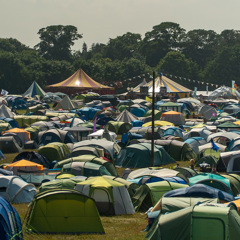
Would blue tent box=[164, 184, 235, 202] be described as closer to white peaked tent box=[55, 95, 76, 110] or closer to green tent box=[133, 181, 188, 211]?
green tent box=[133, 181, 188, 211]

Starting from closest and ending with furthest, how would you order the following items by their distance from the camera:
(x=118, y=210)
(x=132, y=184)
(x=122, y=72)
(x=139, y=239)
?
(x=139, y=239)
(x=118, y=210)
(x=132, y=184)
(x=122, y=72)

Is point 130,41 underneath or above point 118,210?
above

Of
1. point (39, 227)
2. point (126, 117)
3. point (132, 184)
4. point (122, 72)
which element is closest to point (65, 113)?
point (126, 117)

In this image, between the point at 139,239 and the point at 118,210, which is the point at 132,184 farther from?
the point at 139,239

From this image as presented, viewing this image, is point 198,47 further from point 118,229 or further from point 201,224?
point 201,224

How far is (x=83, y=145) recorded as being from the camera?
111 ft

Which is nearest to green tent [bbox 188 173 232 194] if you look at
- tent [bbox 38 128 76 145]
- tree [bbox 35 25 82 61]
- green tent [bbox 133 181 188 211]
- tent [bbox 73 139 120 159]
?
green tent [bbox 133 181 188 211]

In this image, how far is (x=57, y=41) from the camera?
504 ft

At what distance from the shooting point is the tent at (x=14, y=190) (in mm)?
22375

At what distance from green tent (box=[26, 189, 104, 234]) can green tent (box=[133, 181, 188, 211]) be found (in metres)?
4.61

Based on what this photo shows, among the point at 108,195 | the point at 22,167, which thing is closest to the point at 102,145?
the point at 22,167

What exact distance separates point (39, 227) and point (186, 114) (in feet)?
170

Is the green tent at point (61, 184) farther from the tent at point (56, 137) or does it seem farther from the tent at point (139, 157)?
the tent at point (56, 137)

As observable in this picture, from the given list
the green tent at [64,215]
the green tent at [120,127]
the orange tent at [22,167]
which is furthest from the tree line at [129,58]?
the green tent at [64,215]
